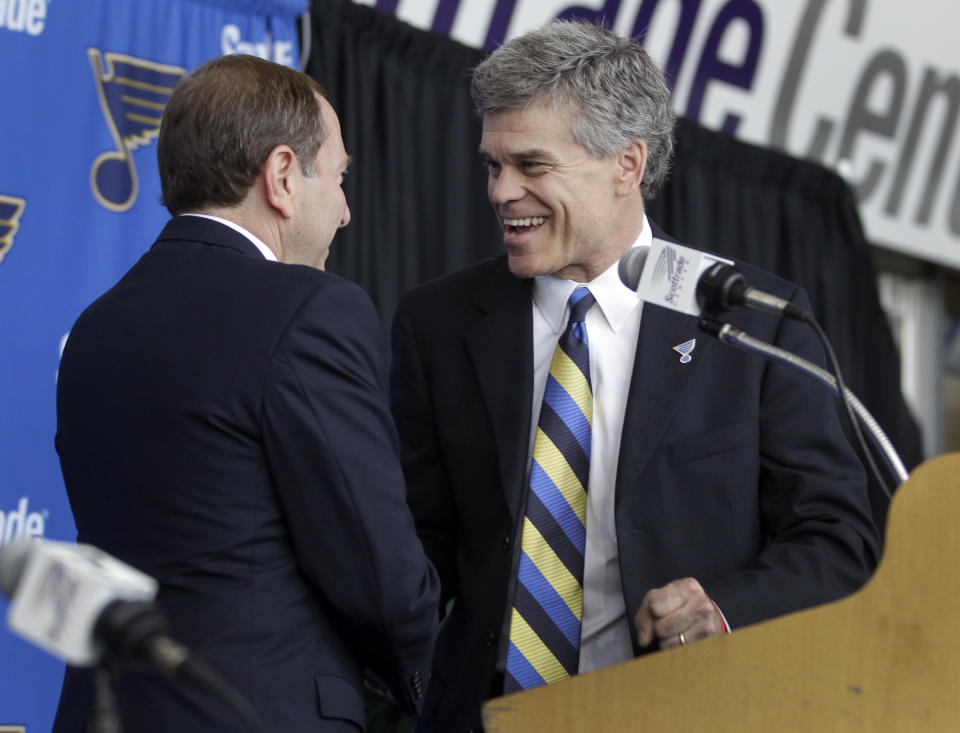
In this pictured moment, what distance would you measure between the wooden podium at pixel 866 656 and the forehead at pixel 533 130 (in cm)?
90

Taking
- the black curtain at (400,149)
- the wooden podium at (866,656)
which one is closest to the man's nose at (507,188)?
the wooden podium at (866,656)

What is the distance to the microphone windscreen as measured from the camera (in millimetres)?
1559

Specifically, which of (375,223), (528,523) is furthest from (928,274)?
(528,523)

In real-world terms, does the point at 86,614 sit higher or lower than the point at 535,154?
lower

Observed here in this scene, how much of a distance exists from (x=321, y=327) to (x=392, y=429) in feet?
0.52

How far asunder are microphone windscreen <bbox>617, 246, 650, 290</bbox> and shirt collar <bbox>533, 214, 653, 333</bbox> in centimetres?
34

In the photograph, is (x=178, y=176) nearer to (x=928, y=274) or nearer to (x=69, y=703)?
(x=69, y=703)

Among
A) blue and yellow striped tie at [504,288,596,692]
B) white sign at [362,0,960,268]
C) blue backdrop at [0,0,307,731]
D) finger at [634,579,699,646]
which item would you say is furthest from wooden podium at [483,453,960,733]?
white sign at [362,0,960,268]

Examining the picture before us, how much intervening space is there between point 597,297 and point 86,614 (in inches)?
46.9

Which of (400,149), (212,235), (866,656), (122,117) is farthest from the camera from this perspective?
(400,149)

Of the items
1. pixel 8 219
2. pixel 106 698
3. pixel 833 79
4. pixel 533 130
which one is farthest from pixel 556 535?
pixel 833 79

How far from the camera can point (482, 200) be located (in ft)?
12.4

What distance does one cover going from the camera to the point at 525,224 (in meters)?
1.95

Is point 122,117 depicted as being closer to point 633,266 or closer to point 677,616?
point 633,266
